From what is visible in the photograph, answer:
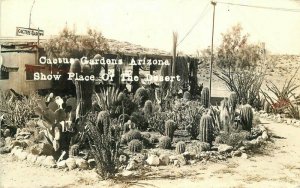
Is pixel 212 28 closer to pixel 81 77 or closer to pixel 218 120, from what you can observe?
pixel 218 120

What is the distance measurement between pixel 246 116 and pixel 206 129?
123 cm

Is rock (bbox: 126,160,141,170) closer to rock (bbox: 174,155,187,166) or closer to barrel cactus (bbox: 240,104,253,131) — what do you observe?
rock (bbox: 174,155,187,166)

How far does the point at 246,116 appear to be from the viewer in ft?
27.2

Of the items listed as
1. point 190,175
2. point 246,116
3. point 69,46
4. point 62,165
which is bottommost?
point 190,175

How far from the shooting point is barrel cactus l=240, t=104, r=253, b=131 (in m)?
8.28

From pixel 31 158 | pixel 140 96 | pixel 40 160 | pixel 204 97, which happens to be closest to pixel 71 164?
pixel 40 160

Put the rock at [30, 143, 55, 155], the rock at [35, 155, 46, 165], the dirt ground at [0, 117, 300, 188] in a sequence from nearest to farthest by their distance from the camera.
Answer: the dirt ground at [0, 117, 300, 188]
the rock at [35, 155, 46, 165]
the rock at [30, 143, 55, 155]

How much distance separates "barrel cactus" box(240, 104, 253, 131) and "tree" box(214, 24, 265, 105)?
1039 millimetres

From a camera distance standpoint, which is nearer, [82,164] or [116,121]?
[82,164]

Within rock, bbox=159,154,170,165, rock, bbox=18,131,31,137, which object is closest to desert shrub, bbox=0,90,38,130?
rock, bbox=18,131,31,137

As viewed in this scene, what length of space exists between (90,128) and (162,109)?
2.45 meters

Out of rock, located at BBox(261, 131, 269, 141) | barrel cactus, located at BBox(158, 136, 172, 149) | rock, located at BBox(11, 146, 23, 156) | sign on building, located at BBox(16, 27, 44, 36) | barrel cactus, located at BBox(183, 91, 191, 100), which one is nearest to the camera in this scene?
rock, located at BBox(11, 146, 23, 156)

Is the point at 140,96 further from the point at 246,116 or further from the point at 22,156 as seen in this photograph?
the point at 22,156

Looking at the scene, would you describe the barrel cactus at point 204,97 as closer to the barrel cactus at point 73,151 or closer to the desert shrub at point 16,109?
the barrel cactus at point 73,151
